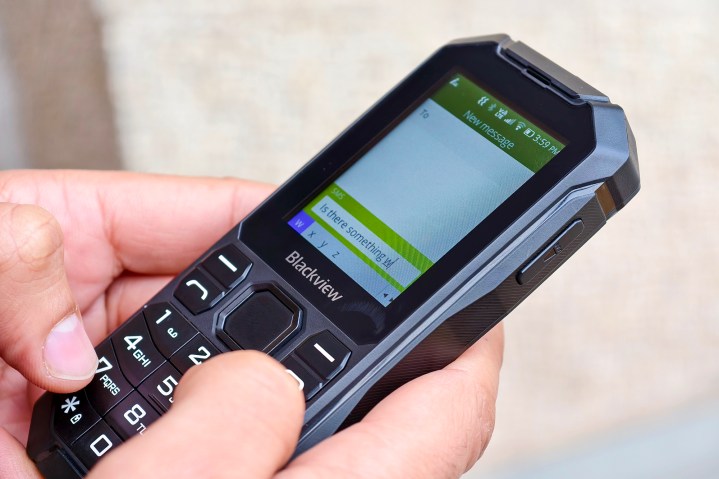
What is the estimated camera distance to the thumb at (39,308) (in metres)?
0.60

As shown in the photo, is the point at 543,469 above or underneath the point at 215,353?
underneath

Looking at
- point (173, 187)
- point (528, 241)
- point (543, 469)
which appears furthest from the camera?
point (543, 469)

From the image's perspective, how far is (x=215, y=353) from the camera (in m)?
0.65

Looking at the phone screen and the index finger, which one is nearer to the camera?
the phone screen

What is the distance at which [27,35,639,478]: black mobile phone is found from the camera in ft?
2.00

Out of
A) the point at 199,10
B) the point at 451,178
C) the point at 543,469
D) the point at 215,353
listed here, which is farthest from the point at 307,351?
the point at 199,10

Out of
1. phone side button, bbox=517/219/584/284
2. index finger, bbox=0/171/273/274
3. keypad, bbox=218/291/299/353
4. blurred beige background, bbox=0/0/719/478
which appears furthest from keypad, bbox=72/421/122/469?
blurred beige background, bbox=0/0/719/478

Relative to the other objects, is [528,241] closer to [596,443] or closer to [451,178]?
[451,178]

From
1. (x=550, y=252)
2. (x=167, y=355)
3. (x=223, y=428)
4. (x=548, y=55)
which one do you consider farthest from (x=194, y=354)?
(x=548, y=55)

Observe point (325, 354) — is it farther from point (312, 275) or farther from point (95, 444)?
point (95, 444)

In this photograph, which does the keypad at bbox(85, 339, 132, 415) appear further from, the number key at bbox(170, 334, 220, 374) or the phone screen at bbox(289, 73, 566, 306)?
the phone screen at bbox(289, 73, 566, 306)

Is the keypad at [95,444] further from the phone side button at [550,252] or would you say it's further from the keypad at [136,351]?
the phone side button at [550,252]

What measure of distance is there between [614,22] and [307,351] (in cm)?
78

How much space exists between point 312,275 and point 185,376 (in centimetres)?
16
